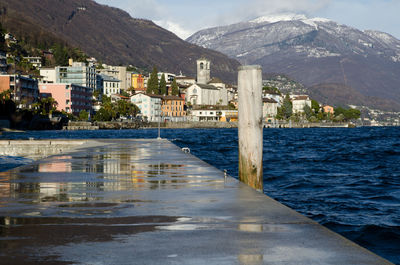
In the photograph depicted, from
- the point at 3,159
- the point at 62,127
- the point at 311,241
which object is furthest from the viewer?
the point at 62,127

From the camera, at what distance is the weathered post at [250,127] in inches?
487

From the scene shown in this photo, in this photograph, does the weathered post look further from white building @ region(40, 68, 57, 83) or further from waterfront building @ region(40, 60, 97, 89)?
white building @ region(40, 68, 57, 83)

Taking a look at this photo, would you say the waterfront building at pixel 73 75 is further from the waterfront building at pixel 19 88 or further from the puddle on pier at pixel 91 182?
the puddle on pier at pixel 91 182

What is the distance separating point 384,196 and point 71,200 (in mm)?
11703

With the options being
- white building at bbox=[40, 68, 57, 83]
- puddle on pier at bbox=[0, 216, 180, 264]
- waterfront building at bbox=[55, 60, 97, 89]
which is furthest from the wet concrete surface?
white building at bbox=[40, 68, 57, 83]

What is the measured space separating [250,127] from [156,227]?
642 centimetres

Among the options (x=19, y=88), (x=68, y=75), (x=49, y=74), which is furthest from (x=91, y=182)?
(x=49, y=74)

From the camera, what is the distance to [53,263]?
4648 mm

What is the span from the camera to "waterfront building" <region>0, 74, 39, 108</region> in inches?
5266

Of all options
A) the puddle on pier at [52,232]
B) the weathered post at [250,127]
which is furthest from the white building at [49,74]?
the puddle on pier at [52,232]

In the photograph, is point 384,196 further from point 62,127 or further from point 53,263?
point 62,127

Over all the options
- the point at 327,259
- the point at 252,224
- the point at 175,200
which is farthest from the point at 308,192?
the point at 327,259

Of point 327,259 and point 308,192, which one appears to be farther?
point 308,192

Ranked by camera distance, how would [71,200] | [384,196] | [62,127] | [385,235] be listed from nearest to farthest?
[71,200]
[385,235]
[384,196]
[62,127]
